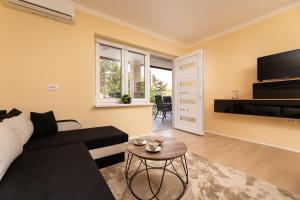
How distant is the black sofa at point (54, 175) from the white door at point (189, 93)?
109 inches

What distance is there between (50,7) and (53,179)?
7.93 feet

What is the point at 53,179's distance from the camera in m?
0.93

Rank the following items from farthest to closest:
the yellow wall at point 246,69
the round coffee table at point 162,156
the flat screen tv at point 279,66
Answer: the yellow wall at point 246,69 → the flat screen tv at point 279,66 → the round coffee table at point 162,156

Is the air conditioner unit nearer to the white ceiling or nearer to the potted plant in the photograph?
the white ceiling

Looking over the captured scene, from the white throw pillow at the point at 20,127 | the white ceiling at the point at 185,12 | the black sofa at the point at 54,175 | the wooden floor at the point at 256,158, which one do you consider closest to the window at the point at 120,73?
the white ceiling at the point at 185,12

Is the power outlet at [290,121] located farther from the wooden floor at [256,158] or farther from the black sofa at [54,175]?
the black sofa at [54,175]

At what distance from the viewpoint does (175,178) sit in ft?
5.54

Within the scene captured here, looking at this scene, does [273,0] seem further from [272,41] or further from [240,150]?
[240,150]

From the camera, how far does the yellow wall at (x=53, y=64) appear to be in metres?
2.01

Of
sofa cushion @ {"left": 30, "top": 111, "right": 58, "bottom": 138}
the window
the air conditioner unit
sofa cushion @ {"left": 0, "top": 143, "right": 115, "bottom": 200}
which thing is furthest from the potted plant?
sofa cushion @ {"left": 0, "top": 143, "right": 115, "bottom": 200}

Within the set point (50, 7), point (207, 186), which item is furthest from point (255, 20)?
point (50, 7)

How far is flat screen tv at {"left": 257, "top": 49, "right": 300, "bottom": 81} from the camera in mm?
2359

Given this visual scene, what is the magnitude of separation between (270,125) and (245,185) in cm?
188

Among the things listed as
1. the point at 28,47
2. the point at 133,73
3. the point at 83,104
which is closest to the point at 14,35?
the point at 28,47
